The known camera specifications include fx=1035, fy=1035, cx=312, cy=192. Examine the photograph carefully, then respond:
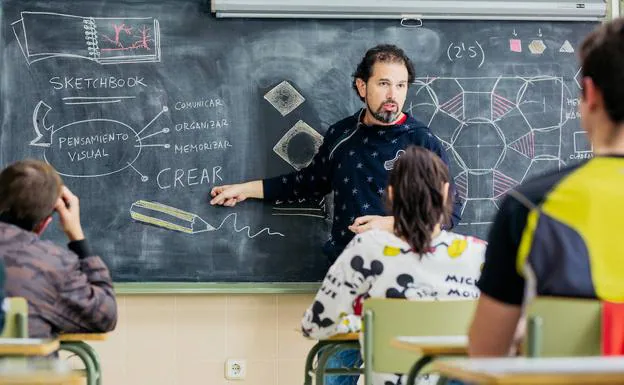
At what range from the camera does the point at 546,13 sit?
15.9ft

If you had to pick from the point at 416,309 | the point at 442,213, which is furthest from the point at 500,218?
the point at 442,213

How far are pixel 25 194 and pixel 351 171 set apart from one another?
5.67ft

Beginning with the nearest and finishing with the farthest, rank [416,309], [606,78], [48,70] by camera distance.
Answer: [606,78]
[416,309]
[48,70]

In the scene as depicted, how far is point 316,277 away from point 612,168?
10.3 ft

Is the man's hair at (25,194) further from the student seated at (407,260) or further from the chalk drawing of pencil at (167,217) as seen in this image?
the chalk drawing of pencil at (167,217)

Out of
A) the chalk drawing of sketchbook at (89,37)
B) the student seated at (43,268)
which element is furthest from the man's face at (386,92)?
the student seated at (43,268)

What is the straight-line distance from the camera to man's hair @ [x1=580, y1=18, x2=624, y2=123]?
1.57 metres

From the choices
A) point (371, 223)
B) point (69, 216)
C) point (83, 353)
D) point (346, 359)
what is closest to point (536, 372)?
point (83, 353)

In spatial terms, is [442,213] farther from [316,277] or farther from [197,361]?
[197,361]

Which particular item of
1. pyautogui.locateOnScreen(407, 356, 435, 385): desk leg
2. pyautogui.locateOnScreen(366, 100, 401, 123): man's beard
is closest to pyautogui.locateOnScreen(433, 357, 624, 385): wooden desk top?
pyautogui.locateOnScreen(407, 356, 435, 385): desk leg

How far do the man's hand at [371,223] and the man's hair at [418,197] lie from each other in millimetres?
1116

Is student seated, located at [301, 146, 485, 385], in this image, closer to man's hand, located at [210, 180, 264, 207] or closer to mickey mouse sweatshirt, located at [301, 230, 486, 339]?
mickey mouse sweatshirt, located at [301, 230, 486, 339]

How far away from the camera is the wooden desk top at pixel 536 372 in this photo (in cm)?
127

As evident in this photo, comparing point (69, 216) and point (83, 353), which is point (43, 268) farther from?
point (69, 216)
